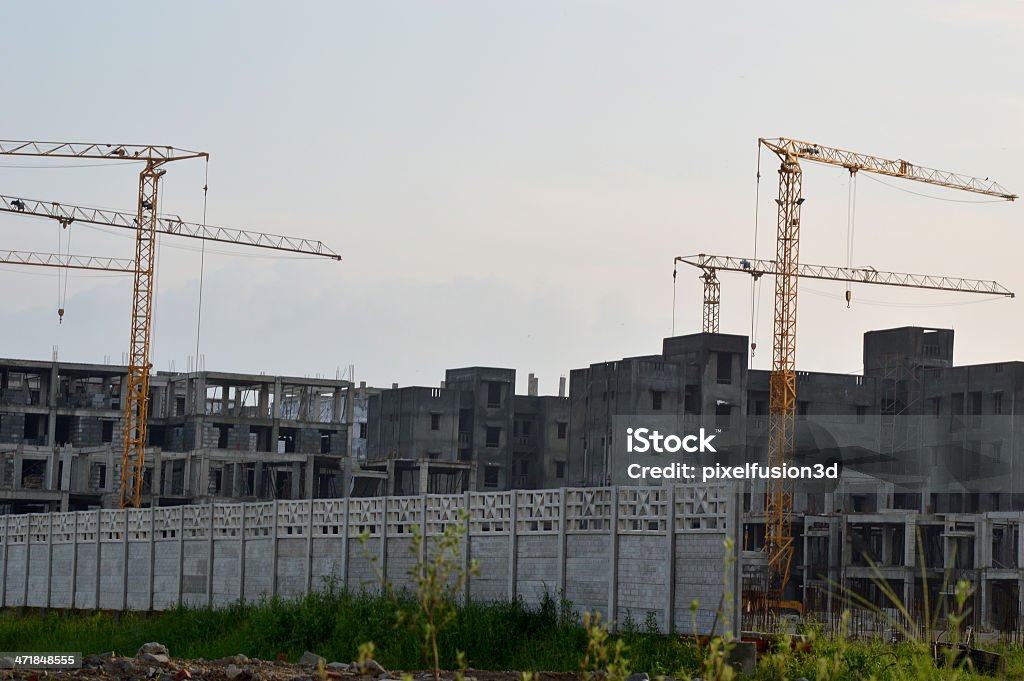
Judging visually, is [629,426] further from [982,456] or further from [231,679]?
[231,679]

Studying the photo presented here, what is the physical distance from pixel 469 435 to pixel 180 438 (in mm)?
16842

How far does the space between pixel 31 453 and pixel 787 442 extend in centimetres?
3832

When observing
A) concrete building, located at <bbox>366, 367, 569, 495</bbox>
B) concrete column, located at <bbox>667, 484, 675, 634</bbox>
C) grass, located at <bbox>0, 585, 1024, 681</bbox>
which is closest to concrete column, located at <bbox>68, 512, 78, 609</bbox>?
grass, located at <bbox>0, 585, 1024, 681</bbox>

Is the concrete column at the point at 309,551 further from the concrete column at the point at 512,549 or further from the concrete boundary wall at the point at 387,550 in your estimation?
the concrete column at the point at 512,549

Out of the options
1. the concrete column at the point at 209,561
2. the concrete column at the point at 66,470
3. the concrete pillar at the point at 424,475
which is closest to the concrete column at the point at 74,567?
the concrete column at the point at 209,561

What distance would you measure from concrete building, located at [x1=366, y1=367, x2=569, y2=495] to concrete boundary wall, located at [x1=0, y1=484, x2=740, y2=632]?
142 ft

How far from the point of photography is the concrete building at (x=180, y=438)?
2965 inches

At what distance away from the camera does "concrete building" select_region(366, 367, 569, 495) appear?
279 feet

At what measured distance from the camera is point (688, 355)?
80.0 metres

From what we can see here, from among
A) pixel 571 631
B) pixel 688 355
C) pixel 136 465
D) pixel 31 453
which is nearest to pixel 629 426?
pixel 688 355

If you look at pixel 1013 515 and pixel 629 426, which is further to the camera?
pixel 629 426

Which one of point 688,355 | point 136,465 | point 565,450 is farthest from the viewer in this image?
point 565,450

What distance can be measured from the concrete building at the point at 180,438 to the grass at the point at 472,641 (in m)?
45.4
